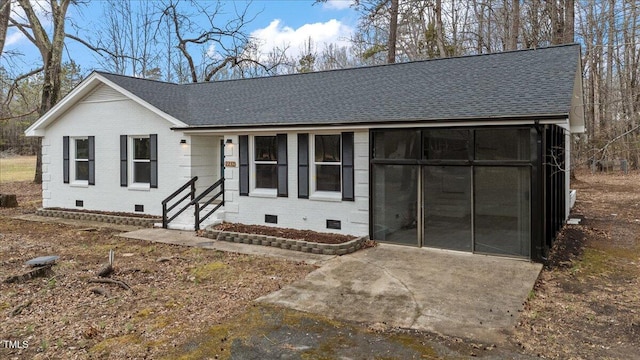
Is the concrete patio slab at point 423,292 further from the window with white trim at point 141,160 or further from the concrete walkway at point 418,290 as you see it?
the window with white trim at point 141,160

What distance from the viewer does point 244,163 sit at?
10766mm

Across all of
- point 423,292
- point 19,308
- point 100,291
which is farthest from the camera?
point 100,291

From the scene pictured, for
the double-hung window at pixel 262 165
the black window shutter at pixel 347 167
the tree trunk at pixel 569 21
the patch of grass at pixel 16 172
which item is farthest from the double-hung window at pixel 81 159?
the tree trunk at pixel 569 21

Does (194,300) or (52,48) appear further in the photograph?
(52,48)

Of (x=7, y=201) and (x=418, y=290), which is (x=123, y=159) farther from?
(x=418, y=290)

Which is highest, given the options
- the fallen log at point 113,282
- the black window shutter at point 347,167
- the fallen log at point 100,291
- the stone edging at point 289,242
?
the black window shutter at point 347,167

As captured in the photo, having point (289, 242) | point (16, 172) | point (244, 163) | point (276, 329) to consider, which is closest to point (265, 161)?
point (244, 163)

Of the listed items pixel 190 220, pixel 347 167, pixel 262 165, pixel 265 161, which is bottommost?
pixel 190 220

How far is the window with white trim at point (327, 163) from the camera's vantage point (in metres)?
9.69

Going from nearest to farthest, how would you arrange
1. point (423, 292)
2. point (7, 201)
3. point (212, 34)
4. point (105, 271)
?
1. point (423, 292)
2. point (105, 271)
3. point (7, 201)
4. point (212, 34)

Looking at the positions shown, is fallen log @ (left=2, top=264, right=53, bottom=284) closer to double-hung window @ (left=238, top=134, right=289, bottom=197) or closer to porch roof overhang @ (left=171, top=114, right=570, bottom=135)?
double-hung window @ (left=238, top=134, right=289, bottom=197)

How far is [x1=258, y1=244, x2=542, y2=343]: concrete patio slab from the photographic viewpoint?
501 centimetres

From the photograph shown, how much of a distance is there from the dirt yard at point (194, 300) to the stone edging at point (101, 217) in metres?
1.69

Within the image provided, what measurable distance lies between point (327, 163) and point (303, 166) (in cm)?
61
